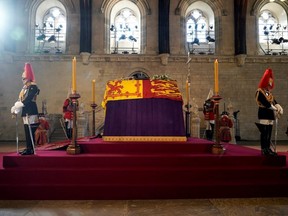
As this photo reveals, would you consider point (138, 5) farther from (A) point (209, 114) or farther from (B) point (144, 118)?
(B) point (144, 118)

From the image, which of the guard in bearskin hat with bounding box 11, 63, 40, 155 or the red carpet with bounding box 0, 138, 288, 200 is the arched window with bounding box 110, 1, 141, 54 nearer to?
the guard in bearskin hat with bounding box 11, 63, 40, 155

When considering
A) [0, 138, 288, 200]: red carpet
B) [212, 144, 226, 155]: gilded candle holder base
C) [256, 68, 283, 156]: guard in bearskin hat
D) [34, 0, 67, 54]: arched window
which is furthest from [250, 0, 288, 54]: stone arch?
[0, 138, 288, 200]: red carpet

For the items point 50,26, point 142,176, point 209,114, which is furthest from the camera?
point 50,26

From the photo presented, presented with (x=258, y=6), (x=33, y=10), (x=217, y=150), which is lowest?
(x=217, y=150)

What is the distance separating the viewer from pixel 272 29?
13695 millimetres

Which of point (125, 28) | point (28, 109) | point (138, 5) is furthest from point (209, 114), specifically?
point (138, 5)

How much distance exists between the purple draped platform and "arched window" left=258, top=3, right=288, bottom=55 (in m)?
10.8

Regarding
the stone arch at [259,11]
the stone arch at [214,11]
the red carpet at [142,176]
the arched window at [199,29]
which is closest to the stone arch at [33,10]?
the stone arch at [214,11]

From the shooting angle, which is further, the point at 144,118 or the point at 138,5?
the point at 138,5

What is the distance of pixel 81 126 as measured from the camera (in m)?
10.4

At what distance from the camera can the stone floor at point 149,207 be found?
2922mm

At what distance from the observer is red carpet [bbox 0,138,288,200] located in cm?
346

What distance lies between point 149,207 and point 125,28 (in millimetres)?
11725

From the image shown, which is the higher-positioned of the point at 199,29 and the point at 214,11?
the point at 214,11
